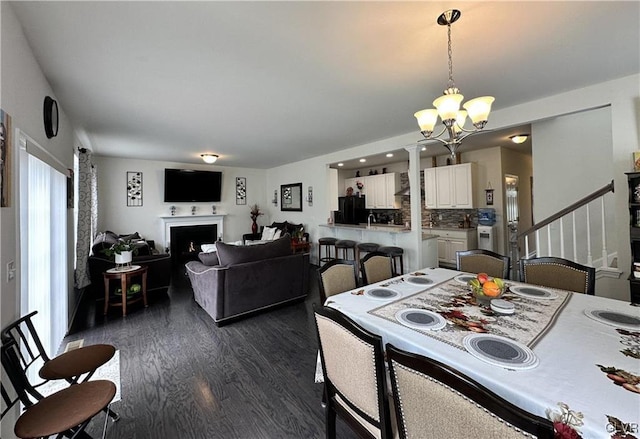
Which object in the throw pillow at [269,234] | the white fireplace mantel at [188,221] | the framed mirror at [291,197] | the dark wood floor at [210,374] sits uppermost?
the framed mirror at [291,197]

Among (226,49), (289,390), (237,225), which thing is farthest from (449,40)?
(237,225)

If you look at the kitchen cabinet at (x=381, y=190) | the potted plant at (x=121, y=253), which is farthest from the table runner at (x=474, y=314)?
the kitchen cabinet at (x=381, y=190)

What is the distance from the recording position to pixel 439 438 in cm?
87

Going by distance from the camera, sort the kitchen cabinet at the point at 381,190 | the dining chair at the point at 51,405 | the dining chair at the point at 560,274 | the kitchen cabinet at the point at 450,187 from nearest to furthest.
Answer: the dining chair at the point at 51,405 < the dining chair at the point at 560,274 < the kitchen cabinet at the point at 450,187 < the kitchen cabinet at the point at 381,190

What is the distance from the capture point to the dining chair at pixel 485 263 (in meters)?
2.46

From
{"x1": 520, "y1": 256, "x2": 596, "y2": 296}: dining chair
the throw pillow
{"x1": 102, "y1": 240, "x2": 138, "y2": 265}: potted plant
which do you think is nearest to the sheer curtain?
{"x1": 102, "y1": 240, "x2": 138, "y2": 265}: potted plant

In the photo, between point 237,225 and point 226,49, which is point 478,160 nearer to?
point 226,49

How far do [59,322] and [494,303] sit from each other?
400cm

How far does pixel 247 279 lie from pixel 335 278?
1.50 metres

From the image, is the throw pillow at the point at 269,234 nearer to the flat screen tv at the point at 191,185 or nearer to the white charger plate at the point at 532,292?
the flat screen tv at the point at 191,185

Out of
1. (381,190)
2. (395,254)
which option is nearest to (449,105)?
(395,254)

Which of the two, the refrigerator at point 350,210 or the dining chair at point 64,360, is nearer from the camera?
the dining chair at point 64,360

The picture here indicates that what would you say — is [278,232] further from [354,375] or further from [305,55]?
[354,375]

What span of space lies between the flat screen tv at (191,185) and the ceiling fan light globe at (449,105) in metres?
6.23
